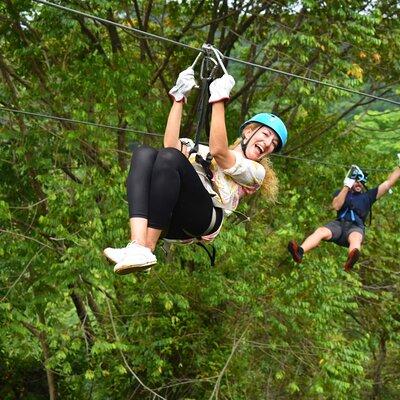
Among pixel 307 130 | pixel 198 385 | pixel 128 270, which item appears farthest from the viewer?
pixel 307 130

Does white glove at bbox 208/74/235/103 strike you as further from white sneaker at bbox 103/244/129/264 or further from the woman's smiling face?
white sneaker at bbox 103/244/129/264

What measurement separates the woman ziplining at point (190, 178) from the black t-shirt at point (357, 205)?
3083 millimetres

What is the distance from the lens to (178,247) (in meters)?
8.71

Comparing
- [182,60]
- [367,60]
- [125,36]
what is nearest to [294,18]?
[367,60]

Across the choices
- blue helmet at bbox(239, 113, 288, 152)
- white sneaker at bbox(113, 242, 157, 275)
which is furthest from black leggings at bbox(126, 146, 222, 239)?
blue helmet at bbox(239, 113, 288, 152)

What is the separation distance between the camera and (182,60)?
33.2 ft

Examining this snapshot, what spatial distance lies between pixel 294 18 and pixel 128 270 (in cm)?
663

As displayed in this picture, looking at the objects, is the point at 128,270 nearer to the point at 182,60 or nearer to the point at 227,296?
the point at 227,296

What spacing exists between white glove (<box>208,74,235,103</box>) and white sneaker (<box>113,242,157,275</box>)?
70cm

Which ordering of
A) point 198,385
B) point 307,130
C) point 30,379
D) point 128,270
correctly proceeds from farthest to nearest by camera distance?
1. point 30,379
2. point 307,130
3. point 198,385
4. point 128,270

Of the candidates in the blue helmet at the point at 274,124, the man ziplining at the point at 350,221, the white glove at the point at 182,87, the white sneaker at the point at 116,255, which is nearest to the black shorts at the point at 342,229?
the man ziplining at the point at 350,221

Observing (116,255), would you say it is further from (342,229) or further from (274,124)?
(342,229)

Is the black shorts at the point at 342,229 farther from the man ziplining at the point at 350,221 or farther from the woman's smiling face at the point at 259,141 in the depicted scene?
the woman's smiling face at the point at 259,141

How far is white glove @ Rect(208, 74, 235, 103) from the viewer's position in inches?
125
